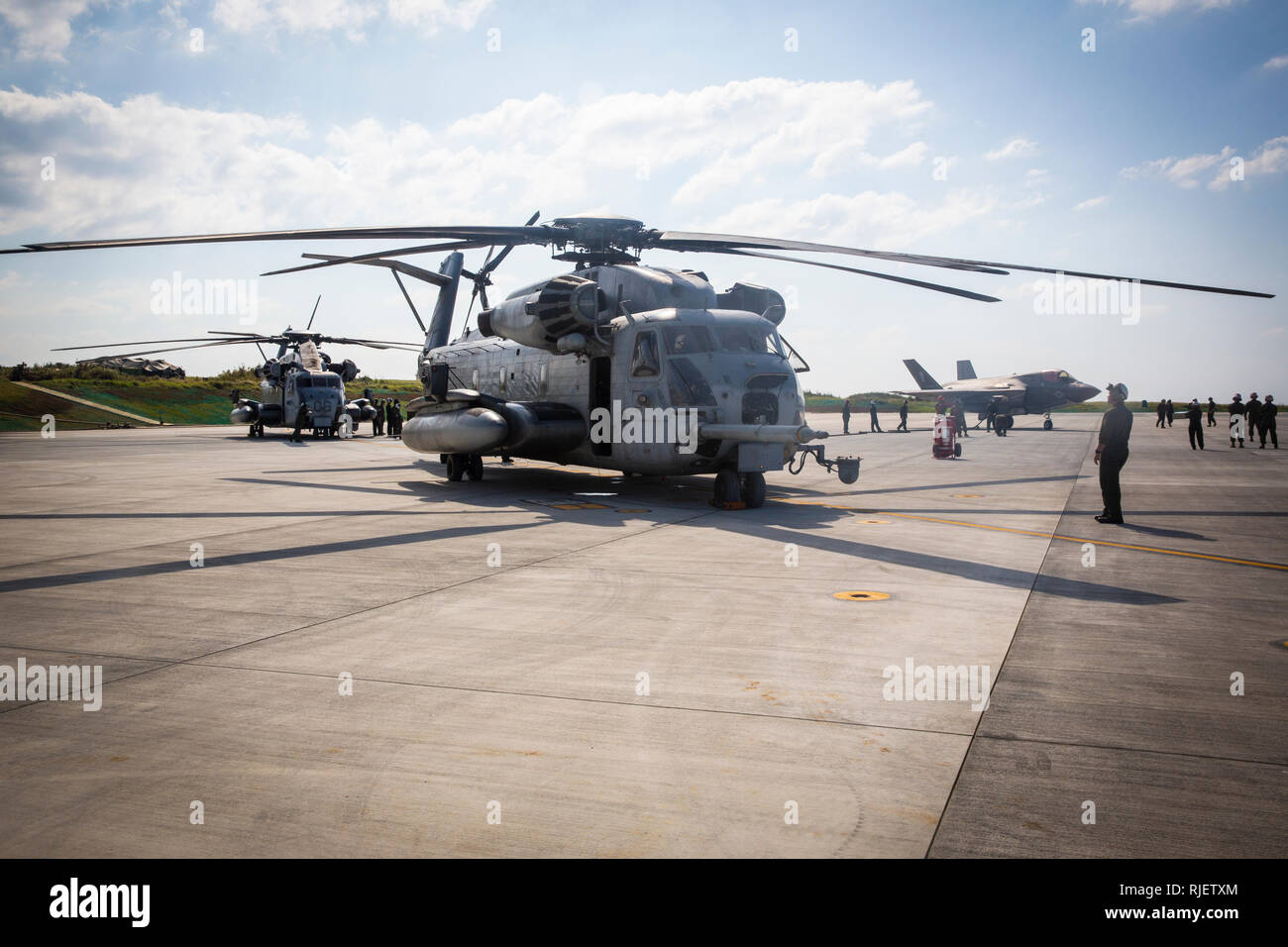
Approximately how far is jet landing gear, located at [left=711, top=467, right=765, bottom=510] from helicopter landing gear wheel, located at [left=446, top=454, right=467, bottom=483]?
7.35 m

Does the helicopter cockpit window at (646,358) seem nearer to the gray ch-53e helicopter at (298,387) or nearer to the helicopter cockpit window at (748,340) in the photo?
the helicopter cockpit window at (748,340)

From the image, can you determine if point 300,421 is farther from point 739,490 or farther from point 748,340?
point 739,490

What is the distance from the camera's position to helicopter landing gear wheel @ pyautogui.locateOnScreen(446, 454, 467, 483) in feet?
65.1

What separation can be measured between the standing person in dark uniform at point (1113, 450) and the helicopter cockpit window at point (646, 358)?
7447 millimetres

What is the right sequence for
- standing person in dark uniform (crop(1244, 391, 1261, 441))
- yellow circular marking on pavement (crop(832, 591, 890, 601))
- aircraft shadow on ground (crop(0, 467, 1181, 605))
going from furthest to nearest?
1. standing person in dark uniform (crop(1244, 391, 1261, 441))
2. aircraft shadow on ground (crop(0, 467, 1181, 605))
3. yellow circular marking on pavement (crop(832, 591, 890, 601))

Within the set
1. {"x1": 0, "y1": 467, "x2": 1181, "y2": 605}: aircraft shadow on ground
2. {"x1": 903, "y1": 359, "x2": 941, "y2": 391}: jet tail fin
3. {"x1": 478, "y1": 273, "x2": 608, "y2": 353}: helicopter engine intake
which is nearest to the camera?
{"x1": 0, "y1": 467, "x2": 1181, "y2": 605}: aircraft shadow on ground

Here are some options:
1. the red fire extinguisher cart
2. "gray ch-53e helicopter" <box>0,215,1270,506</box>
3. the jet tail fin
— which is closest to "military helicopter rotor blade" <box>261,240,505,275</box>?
"gray ch-53e helicopter" <box>0,215,1270,506</box>

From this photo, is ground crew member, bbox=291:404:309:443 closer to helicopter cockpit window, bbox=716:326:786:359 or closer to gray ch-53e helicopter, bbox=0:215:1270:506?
gray ch-53e helicopter, bbox=0:215:1270:506

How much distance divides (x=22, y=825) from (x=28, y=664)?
2.80m


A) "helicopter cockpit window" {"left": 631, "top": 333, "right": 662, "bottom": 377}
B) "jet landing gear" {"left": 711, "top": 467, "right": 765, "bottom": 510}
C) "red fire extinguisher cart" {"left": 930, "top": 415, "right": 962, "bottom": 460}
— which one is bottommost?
"jet landing gear" {"left": 711, "top": 467, "right": 765, "bottom": 510}

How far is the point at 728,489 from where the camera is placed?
15.1 metres

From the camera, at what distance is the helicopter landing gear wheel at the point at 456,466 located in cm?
1984

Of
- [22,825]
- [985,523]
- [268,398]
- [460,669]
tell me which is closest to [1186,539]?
[985,523]

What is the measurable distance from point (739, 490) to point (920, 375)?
199 ft
